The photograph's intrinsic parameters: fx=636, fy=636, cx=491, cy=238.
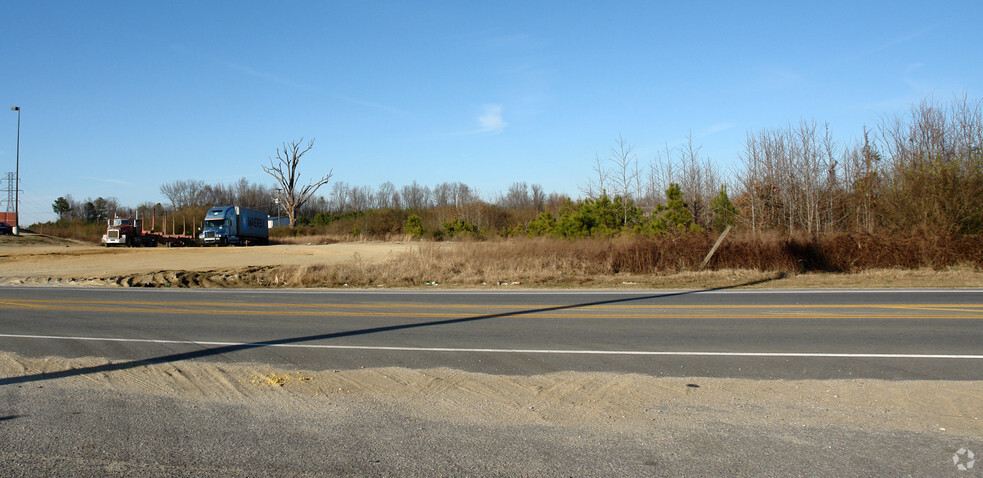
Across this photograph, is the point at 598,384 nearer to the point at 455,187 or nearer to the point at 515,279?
the point at 515,279

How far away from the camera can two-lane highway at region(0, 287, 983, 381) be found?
8094 mm

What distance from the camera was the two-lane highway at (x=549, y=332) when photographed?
8.09 meters

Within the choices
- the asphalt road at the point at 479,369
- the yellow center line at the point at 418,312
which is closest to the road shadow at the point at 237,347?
the asphalt road at the point at 479,369

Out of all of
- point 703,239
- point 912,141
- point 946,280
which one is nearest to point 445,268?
point 703,239

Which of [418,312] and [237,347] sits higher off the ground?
[418,312]

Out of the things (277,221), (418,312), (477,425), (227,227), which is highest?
(277,221)

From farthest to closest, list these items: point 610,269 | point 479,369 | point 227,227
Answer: point 227,227
point 610,269
point 479,369

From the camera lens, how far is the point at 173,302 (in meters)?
16.5

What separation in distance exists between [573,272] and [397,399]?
18.6 meters

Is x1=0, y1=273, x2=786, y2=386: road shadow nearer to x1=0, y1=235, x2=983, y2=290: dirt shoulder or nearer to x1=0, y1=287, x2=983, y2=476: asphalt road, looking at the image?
x1=0, y1=287, x2=983, y2=476: asphalt road

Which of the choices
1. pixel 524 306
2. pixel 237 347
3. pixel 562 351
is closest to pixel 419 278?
pixel 524 306

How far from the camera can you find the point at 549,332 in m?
10.7

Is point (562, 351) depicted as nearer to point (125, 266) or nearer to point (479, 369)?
point (479, 369)

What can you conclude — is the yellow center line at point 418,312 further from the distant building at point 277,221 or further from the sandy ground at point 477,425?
the distant building at point 277,221
